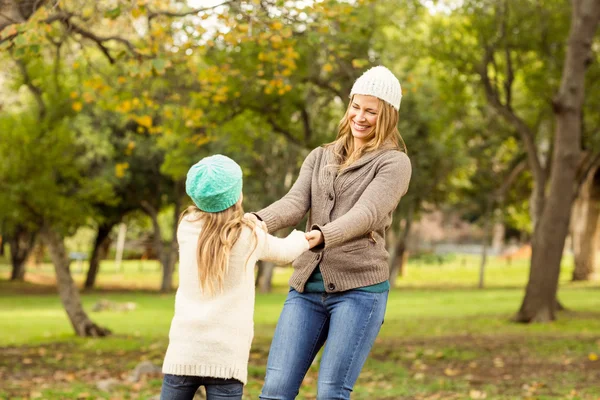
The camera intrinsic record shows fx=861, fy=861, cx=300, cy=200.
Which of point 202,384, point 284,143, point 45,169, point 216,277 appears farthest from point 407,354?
point 284,143

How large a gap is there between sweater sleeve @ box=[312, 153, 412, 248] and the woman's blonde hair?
0.45 ft

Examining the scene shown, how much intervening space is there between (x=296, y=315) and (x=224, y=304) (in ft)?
1.34

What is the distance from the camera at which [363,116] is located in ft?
13.8

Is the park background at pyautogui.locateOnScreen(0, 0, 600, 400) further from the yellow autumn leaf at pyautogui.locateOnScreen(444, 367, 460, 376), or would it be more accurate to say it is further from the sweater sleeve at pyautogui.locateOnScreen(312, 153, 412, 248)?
the sweater sleeve at pyautogui.locateOnScreen(312, 153, 412, 248)

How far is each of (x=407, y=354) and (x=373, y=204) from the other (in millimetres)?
9302

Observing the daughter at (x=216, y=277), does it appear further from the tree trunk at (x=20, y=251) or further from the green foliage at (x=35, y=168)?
the tree trunk at (x=20, y=251)

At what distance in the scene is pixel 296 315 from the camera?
163 inches

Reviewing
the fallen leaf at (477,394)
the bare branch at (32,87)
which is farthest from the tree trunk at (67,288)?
the fallen leaf at (477,394)

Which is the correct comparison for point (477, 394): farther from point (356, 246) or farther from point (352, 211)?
point (352, 211)

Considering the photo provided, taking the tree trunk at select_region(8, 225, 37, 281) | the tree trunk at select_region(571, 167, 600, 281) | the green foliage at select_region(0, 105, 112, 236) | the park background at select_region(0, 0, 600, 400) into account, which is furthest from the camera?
the tree trunk at select_region(8, 225, 37, 281)

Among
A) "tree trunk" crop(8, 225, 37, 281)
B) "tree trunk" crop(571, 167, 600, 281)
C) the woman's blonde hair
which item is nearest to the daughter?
the woman's blonde hair

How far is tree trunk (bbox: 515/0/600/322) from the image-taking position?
1639 centimetres

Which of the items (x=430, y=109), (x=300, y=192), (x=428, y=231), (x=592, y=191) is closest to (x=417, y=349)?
(x=300, y=192)

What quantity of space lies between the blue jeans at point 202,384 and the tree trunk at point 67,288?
40.4ft
